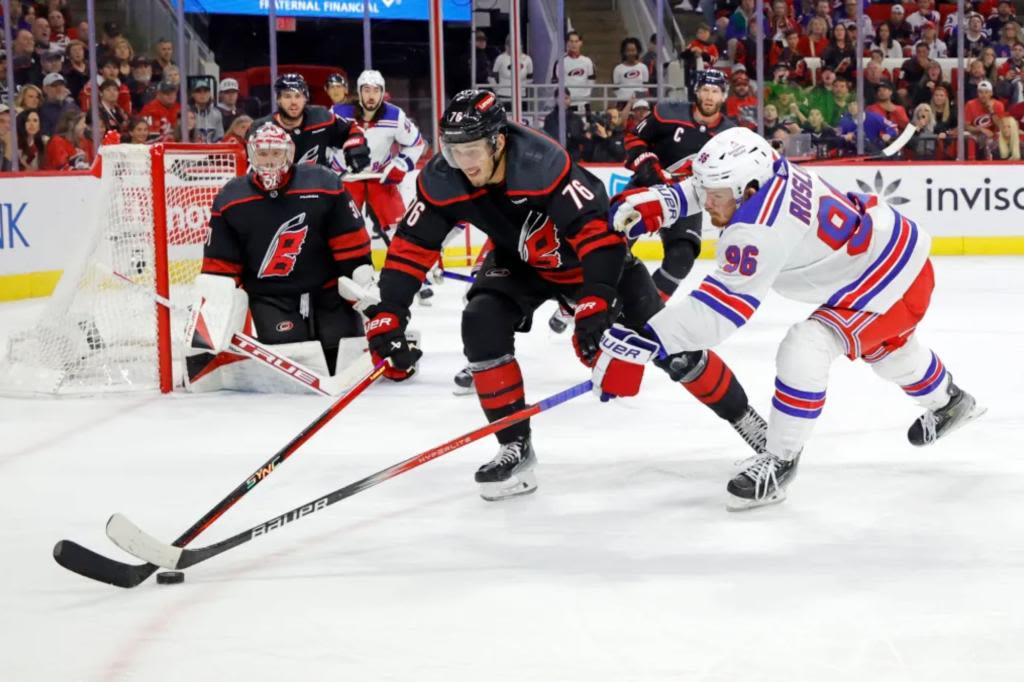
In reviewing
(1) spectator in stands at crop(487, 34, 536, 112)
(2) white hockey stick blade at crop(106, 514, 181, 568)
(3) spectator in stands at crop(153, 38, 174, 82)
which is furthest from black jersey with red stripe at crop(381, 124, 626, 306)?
(1) spectator in stands at crop(487, 34, 536, 112)

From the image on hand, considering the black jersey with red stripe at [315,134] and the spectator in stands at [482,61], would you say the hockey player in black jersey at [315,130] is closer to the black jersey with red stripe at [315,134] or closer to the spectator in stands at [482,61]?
the black jersey with red stripe at [315,134]

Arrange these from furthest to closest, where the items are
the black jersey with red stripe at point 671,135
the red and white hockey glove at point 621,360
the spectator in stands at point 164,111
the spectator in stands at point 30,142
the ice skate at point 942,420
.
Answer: the spectator in stands at point 164,111 → the spectator in stands at point 30,142 → the black jersey with red stripe at point 671,135 → the ice skate at point 942,420 → the red and white hockey glove at point 621,360

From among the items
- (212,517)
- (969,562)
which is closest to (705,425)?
(969,562)

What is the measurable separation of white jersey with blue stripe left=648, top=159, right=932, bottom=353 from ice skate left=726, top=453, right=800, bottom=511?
0.35 metres

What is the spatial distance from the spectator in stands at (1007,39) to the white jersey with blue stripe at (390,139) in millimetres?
5177

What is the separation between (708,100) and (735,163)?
258 cm

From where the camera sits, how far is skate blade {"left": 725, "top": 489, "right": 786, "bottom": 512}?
9.87 feet

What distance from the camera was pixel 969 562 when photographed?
2.60 m

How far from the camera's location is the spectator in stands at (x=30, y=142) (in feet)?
25.5

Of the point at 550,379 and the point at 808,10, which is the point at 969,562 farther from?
the point at 808,10

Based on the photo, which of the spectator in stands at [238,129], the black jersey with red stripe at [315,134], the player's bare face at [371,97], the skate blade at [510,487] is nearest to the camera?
the skate blade at [510,487]

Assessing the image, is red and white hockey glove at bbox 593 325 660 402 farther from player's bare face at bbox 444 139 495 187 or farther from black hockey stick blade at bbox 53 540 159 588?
black hockey stick blade at bbox 53 540 159 588

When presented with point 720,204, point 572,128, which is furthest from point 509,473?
point 572,128

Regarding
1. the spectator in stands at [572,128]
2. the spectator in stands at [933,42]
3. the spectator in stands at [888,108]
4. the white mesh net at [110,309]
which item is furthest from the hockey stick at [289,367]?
the spectator in stands at [933,42]
